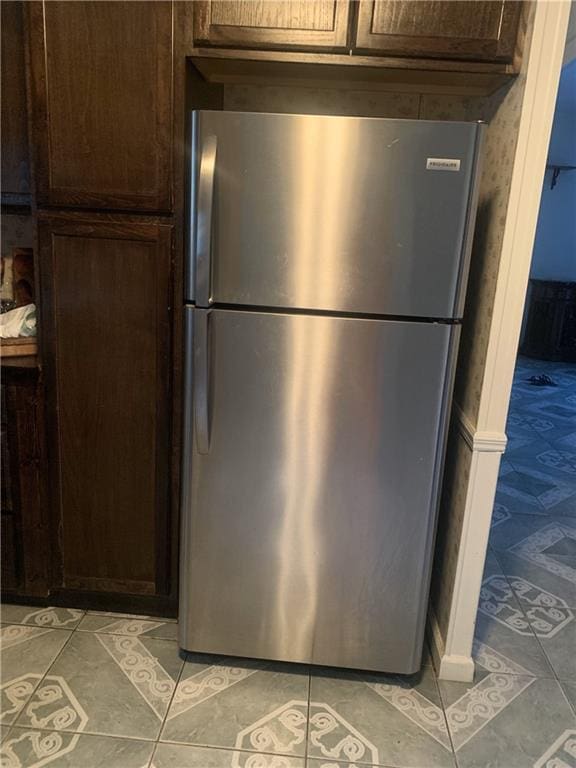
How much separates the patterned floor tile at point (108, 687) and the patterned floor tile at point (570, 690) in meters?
1.19

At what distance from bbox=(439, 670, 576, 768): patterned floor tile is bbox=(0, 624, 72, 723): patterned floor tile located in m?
1.21

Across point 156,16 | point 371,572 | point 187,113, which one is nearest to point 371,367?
point 371,572

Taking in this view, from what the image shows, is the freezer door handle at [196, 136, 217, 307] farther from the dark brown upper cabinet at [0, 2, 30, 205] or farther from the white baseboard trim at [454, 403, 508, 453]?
the white baseboard trim at [454, 403, 508, 453]

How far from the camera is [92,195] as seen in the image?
172 centimetres

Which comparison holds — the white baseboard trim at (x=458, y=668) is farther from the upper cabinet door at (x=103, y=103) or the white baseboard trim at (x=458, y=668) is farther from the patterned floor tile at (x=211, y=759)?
the upper cabinet door at (x=103, y=103)

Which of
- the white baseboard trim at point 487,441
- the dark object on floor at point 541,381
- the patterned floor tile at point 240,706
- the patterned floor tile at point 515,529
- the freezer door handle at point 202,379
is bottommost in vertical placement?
the patterned floor tile at point 240,706

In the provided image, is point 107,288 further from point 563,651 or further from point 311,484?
point 563,651

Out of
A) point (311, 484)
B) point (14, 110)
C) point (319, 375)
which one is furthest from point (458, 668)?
point (14, 110)

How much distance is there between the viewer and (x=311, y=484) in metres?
1.67

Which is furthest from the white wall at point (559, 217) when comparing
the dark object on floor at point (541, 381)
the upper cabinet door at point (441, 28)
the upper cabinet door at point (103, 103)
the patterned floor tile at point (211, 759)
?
the patterned floor tile at point (211, 759)

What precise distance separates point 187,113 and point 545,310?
556 centimetres

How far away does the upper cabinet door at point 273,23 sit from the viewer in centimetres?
157

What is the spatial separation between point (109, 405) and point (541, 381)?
4703 mm

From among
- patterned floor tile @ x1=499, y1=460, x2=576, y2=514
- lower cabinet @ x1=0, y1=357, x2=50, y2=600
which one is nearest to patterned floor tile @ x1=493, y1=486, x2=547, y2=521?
patterned floor tile @ x1=499, y1=460, x2=576, y2=514
